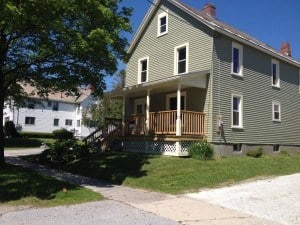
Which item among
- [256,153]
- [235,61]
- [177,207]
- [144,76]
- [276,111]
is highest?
[235,61]

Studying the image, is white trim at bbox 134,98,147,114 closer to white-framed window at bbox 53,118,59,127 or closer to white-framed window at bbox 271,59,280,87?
white-framed window at bbox 271,59,280,87

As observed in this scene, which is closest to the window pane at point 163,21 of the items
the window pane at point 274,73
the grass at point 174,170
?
the window pane at point 274,73

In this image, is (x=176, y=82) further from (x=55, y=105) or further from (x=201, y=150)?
(x=55, y=105)

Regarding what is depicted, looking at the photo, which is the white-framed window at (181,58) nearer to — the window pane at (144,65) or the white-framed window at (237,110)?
the white-framed window at (237,110)

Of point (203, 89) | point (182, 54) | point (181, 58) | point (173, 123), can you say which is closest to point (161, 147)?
point (173, 123)

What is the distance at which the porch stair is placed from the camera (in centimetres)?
2381

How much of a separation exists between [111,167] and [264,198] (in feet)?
24.3

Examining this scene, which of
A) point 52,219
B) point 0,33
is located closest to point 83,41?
point 0,33

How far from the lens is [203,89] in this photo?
821 inches

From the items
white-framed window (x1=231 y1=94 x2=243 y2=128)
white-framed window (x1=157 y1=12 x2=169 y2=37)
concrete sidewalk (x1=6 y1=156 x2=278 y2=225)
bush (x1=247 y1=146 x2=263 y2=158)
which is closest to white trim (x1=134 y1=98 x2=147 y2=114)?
white-framed window (x1=157 y1=12 x2=169 y2=37)

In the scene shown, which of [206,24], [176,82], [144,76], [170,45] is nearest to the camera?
[176,82]

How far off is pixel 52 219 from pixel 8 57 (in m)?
11.0

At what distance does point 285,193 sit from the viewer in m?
13.0

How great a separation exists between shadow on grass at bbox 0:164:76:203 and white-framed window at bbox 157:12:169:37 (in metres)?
12.9
